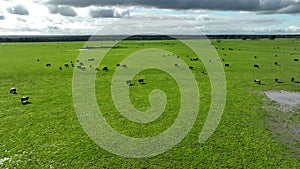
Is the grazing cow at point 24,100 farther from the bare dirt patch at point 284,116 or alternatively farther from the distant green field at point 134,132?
the bare dirt patch at point 284,116

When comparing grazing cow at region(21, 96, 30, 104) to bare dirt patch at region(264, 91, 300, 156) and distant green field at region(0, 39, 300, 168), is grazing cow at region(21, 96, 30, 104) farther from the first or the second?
bare dirt patch at region(264, 91, 300, 156)

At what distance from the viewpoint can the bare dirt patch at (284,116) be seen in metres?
21.7

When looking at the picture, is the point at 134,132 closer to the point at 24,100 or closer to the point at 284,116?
the point at 284,116

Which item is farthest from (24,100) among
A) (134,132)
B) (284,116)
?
(284,116)

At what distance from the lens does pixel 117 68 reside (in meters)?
55.2

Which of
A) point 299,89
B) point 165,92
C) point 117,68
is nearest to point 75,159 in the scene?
point 165,92

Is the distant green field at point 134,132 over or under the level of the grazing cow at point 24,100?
under

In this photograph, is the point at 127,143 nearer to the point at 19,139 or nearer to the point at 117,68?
the point at 19,139

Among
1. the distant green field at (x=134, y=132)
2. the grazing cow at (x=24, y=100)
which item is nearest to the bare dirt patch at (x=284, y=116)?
the distant green field at (x=134, y=132)

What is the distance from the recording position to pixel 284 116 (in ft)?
88.9

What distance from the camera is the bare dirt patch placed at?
856 inches

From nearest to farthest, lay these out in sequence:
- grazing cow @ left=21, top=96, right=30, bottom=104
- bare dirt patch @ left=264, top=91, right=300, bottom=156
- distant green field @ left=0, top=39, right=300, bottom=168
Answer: distant green field @ left=0, top=39, right=300, bottom=168, bare dirt patch @ left=264, top=91, right=300, bottom=156, grazing cow @ left=21, top=96, right=30, bottom=104

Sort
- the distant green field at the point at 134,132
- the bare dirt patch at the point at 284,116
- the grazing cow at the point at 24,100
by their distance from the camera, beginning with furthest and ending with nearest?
the grazing cow at the point at 24,100 → the bare dirt patch at the point at 284,116 → the distant green field at the point at 134,132

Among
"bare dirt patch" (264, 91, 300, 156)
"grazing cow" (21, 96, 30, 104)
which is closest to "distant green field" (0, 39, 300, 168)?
"bare dirt patch" (264, 91, 300, 156)
